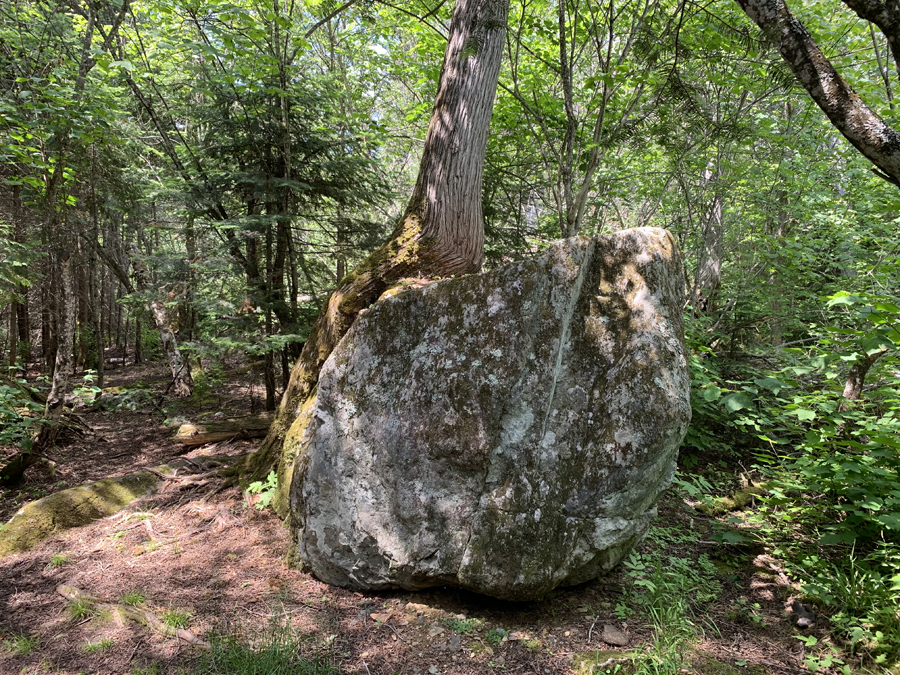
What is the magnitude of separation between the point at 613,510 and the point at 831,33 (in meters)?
8.32

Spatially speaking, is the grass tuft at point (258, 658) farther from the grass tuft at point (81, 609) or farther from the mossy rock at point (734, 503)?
the mossy rock at point (734, 503)

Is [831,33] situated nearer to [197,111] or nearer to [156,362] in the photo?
[197,111]

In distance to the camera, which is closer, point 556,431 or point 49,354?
point 556,431

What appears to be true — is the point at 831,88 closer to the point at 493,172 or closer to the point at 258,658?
the point at 258,658

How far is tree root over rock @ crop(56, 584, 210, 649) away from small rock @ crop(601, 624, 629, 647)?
263 cm

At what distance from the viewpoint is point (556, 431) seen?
3207mm

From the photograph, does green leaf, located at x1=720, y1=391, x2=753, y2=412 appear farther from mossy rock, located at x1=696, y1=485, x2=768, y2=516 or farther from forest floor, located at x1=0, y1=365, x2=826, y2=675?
mossy rock, located at x1=696, y1=485, x2=768, y2=516

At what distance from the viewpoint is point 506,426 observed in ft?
10.8

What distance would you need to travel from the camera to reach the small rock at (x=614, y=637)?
2.92 meters

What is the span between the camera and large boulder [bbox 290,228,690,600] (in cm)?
310

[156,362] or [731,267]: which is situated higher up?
[731,267]

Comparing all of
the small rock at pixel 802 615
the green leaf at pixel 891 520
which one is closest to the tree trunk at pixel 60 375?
the small rock at pixel 802 615

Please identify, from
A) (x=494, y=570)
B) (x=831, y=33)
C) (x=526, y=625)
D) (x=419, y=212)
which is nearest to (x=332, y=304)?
(x=419, y=212)

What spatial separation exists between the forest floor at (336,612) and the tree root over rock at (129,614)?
0.03m
